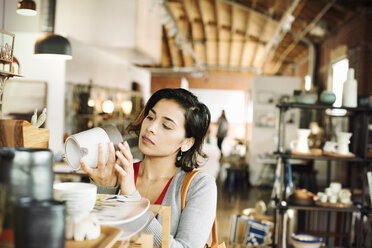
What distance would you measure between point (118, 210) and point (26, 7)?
137 cm

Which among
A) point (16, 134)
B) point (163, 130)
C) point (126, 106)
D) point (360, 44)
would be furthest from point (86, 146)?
point (126, 106)

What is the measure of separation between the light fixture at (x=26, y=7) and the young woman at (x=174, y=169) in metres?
0.75

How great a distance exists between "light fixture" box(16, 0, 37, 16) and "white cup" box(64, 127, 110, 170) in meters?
0.97

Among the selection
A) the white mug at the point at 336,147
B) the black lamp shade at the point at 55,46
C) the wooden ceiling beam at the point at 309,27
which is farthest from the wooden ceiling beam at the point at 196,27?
the white mug at the point at 336,147

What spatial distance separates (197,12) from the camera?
12.6m

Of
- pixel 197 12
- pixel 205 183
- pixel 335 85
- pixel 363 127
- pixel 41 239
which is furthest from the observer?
pixel 197 12

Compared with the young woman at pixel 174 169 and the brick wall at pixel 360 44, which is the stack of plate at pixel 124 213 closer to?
the young woman at pixel 174 169

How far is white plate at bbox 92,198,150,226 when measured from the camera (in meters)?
0.98

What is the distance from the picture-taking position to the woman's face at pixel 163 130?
1.66 metres

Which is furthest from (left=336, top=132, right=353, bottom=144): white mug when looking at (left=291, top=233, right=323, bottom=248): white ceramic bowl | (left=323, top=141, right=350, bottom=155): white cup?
(left=291, top=233, right=323, bottom=248): white ceramic bowl

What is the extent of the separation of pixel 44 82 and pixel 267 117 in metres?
5.71

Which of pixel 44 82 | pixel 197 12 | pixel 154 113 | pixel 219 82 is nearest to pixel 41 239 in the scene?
pixel 154 113

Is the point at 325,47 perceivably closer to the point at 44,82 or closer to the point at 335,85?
the point at 335,85

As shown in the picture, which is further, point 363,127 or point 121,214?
point 363,127
